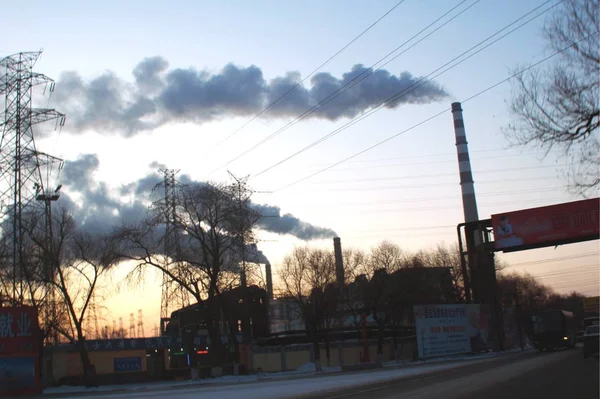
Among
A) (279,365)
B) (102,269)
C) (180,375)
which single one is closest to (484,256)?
(279,365)

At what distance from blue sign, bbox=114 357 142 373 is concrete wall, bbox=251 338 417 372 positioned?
11.4 metres

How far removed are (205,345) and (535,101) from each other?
55351mm

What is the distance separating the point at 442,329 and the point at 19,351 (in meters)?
34.0

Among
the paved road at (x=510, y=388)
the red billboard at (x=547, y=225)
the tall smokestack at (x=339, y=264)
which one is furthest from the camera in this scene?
the tall smokestack at (x=339, y=264)

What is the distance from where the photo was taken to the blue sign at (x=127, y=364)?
195ft

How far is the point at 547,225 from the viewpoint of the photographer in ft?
179

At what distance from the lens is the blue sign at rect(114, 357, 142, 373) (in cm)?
5953

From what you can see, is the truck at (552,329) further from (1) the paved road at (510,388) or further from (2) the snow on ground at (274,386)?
(1) the paved road at (510,388)

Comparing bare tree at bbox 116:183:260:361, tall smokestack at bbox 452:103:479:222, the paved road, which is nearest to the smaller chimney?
bare tree at bbox 116:183:260:361

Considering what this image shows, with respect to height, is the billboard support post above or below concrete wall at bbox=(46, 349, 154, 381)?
above

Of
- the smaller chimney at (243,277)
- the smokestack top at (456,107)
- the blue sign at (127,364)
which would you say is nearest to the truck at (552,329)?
the smaller chimney at (243,277)

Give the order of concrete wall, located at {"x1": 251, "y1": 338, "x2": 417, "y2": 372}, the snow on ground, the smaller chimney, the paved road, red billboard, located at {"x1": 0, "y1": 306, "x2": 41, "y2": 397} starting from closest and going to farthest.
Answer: the paved road < the snow on ground < red billboard, located at {"x1": 0, "y1": 306, "x2": 41, "y2": 397} < the smaller chimney < concrete wall, located at {"x1": 251, "y1": 338, "x2": 417, "y2": 372}

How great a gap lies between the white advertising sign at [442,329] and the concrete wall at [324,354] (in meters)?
6.82

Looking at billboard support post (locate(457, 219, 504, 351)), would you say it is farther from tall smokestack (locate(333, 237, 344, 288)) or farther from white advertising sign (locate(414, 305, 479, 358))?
tall smokestack (locate(333, 237, 344, 288))
